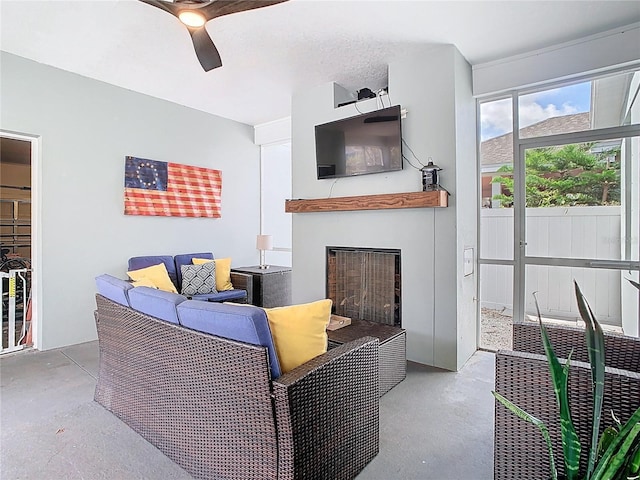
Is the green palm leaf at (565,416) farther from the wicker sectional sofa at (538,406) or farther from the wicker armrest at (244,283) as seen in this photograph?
the wicker armrest at (244,283)

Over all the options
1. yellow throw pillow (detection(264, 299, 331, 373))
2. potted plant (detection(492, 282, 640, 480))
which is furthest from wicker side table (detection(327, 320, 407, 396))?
potted plant (detection(492, 282, 640, 480))

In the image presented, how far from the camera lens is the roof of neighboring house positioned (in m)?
3.16

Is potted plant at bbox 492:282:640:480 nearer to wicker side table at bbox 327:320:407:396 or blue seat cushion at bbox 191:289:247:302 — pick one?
wicker side table at bbox 327:320:407:396

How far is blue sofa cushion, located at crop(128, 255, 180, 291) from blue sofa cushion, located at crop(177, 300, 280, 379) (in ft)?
9.29

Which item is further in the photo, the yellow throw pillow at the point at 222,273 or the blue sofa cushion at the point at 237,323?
the yellow throw pillow at the point at 222,273

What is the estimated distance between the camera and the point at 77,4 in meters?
2.59

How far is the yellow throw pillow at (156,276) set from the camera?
3.84 m

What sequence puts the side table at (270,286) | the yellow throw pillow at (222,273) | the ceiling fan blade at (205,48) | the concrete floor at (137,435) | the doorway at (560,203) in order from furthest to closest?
the side table at (270,286) → the yellow throw pillow at (222,273) → the doorway at (560,203) → the ceiling fan blade at (205,48) → the concrete floor at (137,435)

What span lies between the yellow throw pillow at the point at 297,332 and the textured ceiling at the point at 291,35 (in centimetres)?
220

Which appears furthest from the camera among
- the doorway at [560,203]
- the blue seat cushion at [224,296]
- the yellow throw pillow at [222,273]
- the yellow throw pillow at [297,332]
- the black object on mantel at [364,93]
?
the yellow throw pillow at [222,273]

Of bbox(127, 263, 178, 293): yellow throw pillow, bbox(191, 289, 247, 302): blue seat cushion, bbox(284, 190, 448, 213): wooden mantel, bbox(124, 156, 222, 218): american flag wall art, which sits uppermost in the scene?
bbox(124, 156, 222, 218): american flag wall art

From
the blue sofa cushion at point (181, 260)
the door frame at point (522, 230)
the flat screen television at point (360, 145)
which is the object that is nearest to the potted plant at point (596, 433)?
the door frame at point (522, 230)

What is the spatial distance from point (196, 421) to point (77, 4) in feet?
9.85

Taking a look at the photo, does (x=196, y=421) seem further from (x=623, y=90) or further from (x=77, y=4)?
(x=623, y=90)
